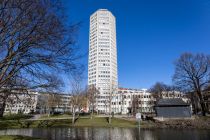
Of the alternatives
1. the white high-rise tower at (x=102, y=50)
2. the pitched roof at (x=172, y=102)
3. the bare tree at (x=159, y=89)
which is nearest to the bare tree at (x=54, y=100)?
the pitched roof at (x=172, y=102)

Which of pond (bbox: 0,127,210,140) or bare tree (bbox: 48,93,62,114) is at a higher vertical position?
bare tree (bbox: 48,93,62,114)

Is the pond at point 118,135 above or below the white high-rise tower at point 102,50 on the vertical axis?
below

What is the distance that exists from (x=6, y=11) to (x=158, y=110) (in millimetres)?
45384

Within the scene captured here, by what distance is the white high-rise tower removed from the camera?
152 metres

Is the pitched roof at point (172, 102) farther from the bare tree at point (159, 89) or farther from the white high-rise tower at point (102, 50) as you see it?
the white high-rise tower at point (102, 50)

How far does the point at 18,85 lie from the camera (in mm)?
10930

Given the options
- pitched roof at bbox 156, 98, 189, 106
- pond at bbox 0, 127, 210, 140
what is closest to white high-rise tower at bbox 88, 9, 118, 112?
pitched roof at bbox 156, 98, 189, 106

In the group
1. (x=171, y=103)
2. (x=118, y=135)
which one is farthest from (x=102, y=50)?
(x=118, y=135)

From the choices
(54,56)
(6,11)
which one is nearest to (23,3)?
(6,11)

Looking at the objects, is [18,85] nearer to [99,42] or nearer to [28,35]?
[28,35]

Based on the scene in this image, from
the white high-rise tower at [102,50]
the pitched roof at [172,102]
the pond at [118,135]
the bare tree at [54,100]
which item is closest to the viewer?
the bare tree at [54,100]

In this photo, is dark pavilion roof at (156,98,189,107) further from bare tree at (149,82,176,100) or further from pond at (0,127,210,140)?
bare tree at (149,82,176,100)

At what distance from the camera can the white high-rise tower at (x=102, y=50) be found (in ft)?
499

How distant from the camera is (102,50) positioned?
158125mm
